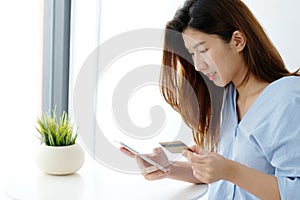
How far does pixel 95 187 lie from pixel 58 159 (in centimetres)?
12

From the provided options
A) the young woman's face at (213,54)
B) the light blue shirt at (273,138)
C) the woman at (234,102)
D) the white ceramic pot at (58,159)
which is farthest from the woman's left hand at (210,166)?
the white ceramic pot at (58,159)

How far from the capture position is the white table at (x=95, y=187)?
3.81ft

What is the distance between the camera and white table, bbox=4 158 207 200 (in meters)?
1.16

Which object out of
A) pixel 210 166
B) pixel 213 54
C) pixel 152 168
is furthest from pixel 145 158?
pixel 213 54

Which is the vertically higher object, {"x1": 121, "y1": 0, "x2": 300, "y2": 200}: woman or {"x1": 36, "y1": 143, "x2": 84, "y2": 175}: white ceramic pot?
{"x1": 121, "y1": 0, "x2": 300, "y2": 200}: woman

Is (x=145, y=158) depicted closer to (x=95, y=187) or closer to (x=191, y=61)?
(x=95, y=187)

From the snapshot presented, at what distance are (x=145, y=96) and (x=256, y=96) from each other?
25.6 inches

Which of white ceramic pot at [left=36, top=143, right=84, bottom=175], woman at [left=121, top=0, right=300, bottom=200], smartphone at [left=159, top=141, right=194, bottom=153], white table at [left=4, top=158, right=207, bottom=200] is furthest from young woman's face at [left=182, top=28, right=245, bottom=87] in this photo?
white ceramic pot at [left=36, top=143, right=84, bottom=175]

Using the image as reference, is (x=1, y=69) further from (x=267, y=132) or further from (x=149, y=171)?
(x=267, y=132)

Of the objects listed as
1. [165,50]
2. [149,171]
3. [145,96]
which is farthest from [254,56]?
[145,96]

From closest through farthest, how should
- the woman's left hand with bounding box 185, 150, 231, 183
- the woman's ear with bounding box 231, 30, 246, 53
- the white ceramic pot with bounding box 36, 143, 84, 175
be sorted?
the woman's left hand with bounding box 185, 150, 231, 183
the woman's ear with bounding box 231, 30, 246, 53
the white ceramic pot with bounding box 36, 143, 84, 175

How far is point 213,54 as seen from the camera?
117 cm

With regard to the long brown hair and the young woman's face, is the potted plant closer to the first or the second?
the long brown hair

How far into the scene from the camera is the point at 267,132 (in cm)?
113
